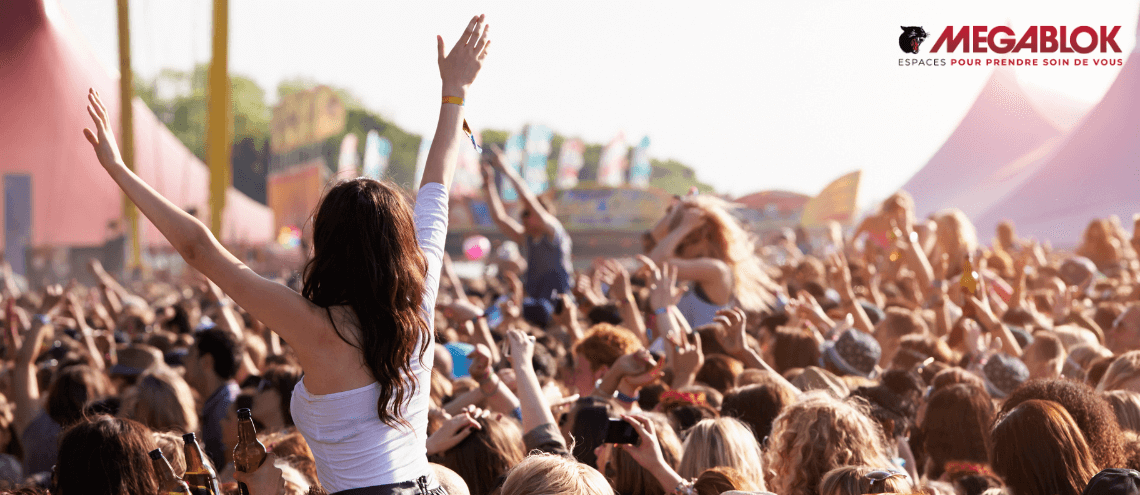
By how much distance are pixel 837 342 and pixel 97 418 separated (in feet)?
11.5

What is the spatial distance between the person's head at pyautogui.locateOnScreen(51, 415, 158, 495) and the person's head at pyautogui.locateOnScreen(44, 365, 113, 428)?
1939 mm

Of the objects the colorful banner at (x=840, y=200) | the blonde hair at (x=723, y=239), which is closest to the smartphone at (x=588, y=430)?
the blonde hair at (x=723, y=239)

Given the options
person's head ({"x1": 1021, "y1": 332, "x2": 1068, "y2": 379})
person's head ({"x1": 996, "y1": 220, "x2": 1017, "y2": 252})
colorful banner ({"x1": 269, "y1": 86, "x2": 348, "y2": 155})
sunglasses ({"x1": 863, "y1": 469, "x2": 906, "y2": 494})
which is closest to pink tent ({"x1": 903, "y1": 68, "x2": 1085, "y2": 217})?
person's head ({"x1": 996, "y1": 220, "x2": 1017, "y2": 252})

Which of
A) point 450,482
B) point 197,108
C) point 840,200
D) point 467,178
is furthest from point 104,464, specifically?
point 197,108

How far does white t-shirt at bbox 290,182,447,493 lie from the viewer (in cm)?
187

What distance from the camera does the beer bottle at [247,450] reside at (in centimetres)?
190

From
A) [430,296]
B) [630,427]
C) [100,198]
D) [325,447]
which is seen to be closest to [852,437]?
[630,427]

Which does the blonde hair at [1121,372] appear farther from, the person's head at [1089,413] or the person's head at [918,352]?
the person's head at [1089,413]

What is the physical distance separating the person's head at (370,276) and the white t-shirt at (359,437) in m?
0.04

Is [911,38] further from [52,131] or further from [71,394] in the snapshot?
[52,131]

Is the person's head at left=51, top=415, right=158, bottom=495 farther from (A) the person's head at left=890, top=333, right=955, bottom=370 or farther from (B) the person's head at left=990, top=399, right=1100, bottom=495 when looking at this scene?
(A) the person's head at left=890, top=333, right=955, bottom=370

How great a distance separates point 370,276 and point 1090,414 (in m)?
2.15

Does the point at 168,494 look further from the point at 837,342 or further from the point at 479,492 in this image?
the point at 837,342

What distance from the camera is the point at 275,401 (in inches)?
160
